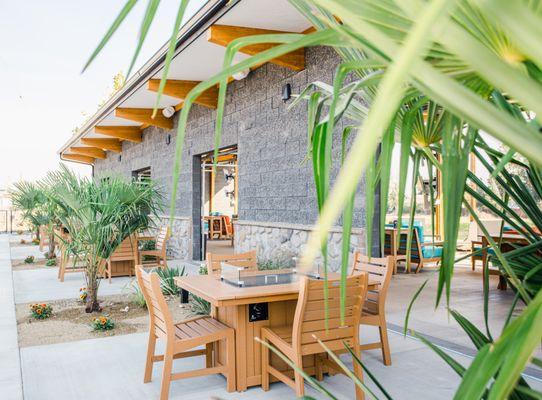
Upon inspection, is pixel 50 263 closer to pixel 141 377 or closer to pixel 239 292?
pixel 141 377

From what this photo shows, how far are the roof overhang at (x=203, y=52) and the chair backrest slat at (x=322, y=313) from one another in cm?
208

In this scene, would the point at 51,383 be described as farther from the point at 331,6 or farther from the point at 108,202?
the point at 331,6

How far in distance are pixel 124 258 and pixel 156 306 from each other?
190 inches

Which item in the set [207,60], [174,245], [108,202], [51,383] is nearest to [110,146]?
[174,245]

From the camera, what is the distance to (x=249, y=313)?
3084mm

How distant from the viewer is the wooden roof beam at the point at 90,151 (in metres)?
17.7

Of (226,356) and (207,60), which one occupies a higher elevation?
(207,60)

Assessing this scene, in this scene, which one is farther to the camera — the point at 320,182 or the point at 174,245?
the point at 174,245

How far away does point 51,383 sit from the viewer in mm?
3184

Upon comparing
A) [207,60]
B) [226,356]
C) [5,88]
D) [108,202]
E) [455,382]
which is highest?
[5,88]

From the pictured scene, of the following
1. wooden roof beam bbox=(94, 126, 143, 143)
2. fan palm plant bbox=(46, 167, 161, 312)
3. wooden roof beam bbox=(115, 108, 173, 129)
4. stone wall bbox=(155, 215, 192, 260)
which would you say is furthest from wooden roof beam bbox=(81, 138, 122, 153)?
fan palm plant bbox=(46, 167, 161, 312)

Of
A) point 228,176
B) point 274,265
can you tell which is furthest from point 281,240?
point 228,176

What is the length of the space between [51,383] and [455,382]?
2.73 meters

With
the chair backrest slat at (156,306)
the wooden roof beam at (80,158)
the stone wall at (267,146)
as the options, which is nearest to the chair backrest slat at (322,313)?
the chair backrest slat at (156,306)
